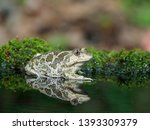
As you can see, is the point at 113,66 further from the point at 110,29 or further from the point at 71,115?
the point at 110,29

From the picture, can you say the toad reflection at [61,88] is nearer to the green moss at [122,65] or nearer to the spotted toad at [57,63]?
the spotted toad at [57,63]

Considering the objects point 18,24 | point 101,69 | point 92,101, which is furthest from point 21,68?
point 18,24

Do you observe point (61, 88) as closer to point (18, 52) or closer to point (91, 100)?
point (91, 100)

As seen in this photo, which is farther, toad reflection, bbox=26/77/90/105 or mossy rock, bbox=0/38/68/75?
mossy rock, bbox=0/38/68/75

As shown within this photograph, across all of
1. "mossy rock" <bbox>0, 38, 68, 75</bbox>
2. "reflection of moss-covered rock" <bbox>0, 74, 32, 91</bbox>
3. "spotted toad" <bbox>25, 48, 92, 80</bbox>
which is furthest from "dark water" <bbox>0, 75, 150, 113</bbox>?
"mossy rock" <bbox>0, 38, 68, 75</bbox>

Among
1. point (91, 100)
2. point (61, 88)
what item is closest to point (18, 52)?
point (61, 88)

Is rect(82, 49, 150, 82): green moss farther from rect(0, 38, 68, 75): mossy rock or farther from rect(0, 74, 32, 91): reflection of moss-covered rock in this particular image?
rect(0, 74, 32, 91): reflection of moss-covered rock
